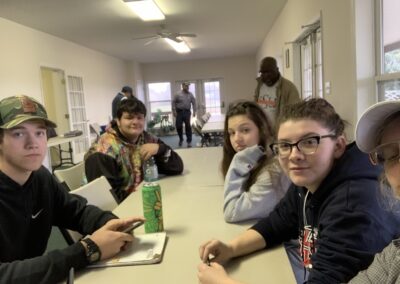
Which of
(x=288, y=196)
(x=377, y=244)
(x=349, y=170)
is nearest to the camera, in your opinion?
(x=377, y=244)

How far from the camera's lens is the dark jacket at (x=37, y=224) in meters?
0.99

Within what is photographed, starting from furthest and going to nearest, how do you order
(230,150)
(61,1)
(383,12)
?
(61,1)
(383,12)
(230,150)

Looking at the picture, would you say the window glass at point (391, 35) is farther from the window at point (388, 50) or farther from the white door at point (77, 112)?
the white door at point (77, 112)

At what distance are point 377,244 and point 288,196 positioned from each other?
0.49 meters

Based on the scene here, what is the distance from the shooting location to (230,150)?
1887 mm

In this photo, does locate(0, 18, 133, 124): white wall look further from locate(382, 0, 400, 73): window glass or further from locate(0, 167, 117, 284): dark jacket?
locate(382, 0, 400, 73): window glass

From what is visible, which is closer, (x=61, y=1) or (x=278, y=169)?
(x=278, y=169)

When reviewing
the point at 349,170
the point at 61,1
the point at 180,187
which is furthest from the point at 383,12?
the point at 61,1

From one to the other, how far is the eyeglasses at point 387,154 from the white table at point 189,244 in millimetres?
445

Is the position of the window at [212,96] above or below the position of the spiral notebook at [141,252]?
above

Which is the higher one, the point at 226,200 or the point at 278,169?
the point at 278,169

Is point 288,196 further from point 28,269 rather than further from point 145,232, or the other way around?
point 28,269

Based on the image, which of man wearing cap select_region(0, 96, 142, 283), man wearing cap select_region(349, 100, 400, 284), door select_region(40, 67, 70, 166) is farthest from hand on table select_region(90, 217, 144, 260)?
door select_region(40, 67, 70, 166)

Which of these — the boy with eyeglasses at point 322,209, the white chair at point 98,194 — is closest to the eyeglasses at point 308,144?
the boy with eyeglasses at point 322,209
